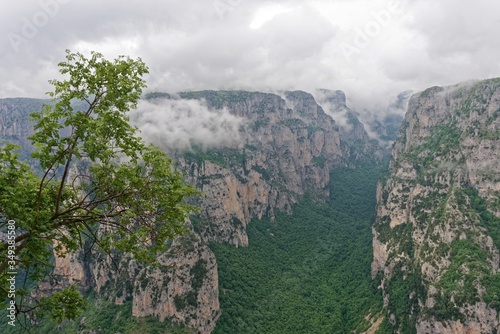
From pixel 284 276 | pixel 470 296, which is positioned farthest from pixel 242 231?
pixel 470 296

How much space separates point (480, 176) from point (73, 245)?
173 meters

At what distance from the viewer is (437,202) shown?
15175cm

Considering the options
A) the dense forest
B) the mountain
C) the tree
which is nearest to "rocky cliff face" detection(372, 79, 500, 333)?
the mountain

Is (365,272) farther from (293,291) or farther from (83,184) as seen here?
(83,184)

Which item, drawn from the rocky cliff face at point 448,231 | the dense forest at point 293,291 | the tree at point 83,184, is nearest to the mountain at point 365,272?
the rocky cliff face at point 448,231

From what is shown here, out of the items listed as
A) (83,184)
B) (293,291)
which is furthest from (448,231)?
(83,184)

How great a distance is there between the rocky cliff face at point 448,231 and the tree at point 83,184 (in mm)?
123173

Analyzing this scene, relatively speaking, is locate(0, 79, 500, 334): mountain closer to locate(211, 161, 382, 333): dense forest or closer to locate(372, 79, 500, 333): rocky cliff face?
locate(372, 79, 500, 333): rocky cliff face

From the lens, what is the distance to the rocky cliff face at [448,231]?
10912cm

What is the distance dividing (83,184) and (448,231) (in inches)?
5753

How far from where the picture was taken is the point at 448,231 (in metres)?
131

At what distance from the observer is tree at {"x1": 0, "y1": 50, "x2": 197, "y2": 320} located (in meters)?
11.4

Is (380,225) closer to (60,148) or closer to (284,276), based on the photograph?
(284,276)

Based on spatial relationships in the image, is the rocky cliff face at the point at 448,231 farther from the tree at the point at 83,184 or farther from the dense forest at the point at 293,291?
the tree at the point at 83,184
